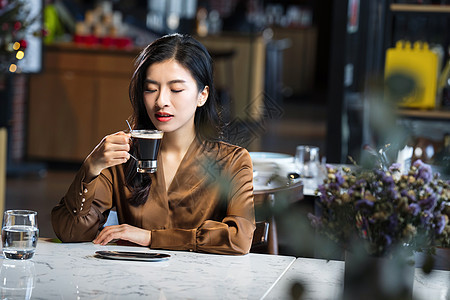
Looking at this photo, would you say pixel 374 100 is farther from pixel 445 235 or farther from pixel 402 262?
pixel 445 235

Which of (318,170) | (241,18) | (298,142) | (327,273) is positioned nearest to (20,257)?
(327,273)

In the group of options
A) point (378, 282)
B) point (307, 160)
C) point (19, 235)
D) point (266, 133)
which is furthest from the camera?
point (266, 133)

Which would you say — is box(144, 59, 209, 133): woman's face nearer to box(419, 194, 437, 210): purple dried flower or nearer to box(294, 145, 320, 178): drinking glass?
box(419, 194, 437, 210): purple dried flower

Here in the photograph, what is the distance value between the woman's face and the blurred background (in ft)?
0.57

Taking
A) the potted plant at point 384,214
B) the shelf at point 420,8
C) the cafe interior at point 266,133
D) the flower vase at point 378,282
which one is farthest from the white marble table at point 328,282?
the shelf at point 420,8

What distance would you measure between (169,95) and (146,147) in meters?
0.25

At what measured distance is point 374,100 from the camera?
1157mm

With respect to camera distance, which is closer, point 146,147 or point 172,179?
point 146,147

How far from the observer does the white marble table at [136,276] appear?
5.27 feet

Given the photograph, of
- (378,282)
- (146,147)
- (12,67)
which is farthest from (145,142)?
(12,67)

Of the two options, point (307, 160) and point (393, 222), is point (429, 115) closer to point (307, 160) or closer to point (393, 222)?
point (307, 160)

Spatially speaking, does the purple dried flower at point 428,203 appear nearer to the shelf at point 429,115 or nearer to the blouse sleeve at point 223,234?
the blouse sleeve at point 223,234

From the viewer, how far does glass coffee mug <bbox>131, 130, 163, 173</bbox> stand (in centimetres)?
206

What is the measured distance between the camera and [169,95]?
7.41ft
